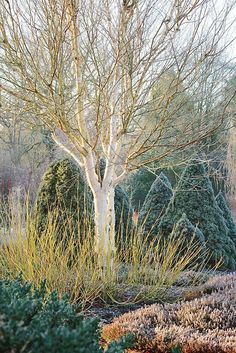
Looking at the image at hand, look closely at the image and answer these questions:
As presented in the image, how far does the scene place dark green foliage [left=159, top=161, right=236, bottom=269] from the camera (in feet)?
23.4

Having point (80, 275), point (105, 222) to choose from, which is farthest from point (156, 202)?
point (80, 275)

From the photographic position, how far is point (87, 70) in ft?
17.0

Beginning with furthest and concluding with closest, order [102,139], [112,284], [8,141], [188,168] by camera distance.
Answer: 1. [8,141]
2. [188,168]
3. [102,139]
4. [112,284]

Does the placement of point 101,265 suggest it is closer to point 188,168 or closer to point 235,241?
point 188,168

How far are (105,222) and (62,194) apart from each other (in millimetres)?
1489

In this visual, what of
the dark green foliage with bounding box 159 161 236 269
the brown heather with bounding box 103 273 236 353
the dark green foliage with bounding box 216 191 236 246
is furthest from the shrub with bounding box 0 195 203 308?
the dark green foliage with bounding box 216 191 236 246

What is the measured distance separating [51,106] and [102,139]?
127cm

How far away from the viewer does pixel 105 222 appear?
5066 mm

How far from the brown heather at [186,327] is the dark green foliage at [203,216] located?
2.98 metres

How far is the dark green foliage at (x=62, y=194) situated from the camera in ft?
20.9

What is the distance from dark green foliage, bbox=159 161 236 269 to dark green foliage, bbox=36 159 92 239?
5.10 ft

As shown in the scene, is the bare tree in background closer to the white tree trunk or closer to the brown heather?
the white tree trunk

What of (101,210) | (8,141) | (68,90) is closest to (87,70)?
(68,90)

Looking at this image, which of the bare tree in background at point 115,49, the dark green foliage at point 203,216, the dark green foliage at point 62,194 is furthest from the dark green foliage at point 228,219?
the bare tree in background at point 115,49
